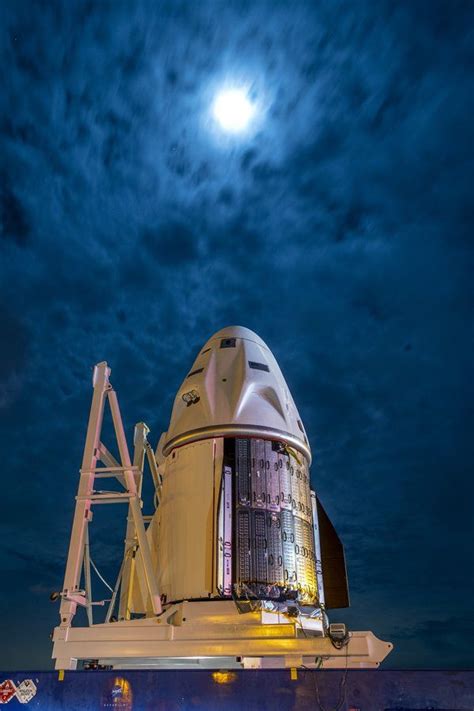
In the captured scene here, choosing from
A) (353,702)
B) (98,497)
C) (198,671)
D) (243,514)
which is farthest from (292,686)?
(98,497)

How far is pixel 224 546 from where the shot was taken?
33.2 ft

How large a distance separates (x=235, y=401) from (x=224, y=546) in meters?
3.06

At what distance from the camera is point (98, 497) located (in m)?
11.0

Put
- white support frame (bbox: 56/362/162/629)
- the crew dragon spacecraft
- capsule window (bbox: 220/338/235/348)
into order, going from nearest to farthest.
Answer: the crew dragon spacecraft < white support frame (bbox: 56/362/162/629) < capsule window (bbox: 220/338/235/348)

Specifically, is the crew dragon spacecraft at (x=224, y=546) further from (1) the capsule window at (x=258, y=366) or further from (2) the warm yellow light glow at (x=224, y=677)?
(2) the warm yellow light glow at (x=224, y=677)

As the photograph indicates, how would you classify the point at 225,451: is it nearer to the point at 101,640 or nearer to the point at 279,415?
the point at 279,415

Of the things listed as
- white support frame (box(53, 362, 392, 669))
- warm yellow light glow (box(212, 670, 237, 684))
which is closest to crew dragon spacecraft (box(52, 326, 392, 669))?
white support frame (box(53, 362, 392, 669))

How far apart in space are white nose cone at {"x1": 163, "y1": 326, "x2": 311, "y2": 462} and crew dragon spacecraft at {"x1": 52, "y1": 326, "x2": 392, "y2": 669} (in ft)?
0.10

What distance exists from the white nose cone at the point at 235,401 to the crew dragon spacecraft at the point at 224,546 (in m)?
0.03

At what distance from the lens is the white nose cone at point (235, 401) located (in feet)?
37.7

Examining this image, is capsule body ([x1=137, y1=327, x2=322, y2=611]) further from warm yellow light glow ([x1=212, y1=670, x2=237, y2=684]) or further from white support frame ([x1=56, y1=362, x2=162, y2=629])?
warm yellow light glow ([x1=212, y1=670, x2=237, y2=684])

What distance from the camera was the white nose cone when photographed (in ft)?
37.7

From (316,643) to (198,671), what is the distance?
210 centimetres

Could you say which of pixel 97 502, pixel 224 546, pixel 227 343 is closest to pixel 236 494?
pixel 224 546
